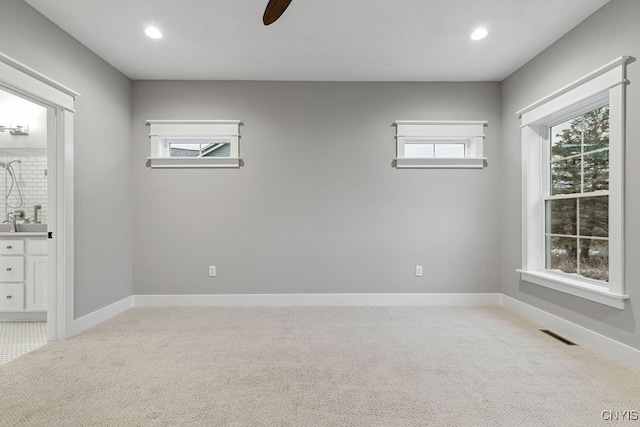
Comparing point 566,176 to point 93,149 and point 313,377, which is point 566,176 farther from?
point 93,149

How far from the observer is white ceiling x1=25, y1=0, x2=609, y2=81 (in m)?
2.35

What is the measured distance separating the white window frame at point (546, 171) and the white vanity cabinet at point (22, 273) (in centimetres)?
497

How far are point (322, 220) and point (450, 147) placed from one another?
6.01 feet

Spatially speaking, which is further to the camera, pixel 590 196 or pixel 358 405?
pixel 590 196

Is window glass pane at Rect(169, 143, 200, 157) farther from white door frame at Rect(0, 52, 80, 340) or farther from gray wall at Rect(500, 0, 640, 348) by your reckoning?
gray wall at Rect(500, 0, 640, 348)

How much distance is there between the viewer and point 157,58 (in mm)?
3098

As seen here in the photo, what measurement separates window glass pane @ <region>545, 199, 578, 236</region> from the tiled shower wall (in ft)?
18.1

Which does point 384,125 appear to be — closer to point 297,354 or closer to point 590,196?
point 590,196

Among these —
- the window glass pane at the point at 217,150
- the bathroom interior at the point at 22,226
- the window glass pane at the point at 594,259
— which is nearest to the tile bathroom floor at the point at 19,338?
the bathroom interior at the point at 22,226

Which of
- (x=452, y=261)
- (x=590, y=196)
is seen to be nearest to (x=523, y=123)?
(x=590, y=196)

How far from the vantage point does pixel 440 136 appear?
3.63 m

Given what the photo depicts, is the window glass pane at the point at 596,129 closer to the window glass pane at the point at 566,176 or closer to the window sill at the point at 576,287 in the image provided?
the window glass pane at the point at 566,176

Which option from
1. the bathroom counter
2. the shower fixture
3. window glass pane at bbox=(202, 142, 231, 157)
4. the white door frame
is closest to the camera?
the white door frame

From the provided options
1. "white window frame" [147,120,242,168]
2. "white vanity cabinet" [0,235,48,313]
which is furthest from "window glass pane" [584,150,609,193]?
"white vanity cabinet" [0,235,48,313]
